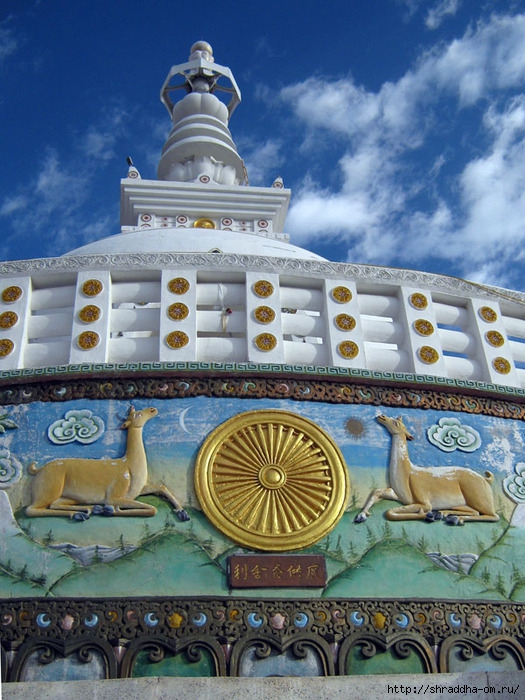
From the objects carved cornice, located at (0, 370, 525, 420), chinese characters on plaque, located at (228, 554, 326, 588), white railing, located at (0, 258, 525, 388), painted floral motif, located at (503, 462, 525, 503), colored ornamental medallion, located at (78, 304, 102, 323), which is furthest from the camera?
colored ornamental medallion, located at (78, 304, 102, 323)

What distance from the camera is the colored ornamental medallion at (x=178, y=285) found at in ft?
27.8

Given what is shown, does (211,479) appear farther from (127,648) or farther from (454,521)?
(454,521)

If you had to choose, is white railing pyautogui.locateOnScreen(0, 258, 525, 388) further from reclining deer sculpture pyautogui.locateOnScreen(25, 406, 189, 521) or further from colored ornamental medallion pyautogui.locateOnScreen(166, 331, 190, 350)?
reclining deer sculpture pyautogui.locateOnScreen(25, 406, 189, 521)

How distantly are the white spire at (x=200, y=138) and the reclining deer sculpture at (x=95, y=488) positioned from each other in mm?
9090

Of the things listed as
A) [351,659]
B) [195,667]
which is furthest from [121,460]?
[351,659]

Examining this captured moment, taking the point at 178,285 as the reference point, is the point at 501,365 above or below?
below

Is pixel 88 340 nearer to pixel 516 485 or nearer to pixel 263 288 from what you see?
pixel 263 288

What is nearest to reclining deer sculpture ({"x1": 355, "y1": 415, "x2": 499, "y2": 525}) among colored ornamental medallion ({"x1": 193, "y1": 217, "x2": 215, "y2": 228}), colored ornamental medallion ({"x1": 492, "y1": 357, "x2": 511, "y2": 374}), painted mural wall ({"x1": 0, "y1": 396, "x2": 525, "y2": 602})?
painted mural wall ({"x1": 0, "y1": 396, "x2": 525, "y2": 602})

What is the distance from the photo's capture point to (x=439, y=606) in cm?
652

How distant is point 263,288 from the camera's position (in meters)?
8.58

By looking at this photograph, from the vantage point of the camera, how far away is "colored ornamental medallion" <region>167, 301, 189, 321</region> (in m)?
8.23

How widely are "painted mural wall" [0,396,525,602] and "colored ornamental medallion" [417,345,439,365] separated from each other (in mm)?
674

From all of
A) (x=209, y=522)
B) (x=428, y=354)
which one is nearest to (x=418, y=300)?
(x=428, y=354)

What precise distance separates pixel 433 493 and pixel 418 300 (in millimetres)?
2376
